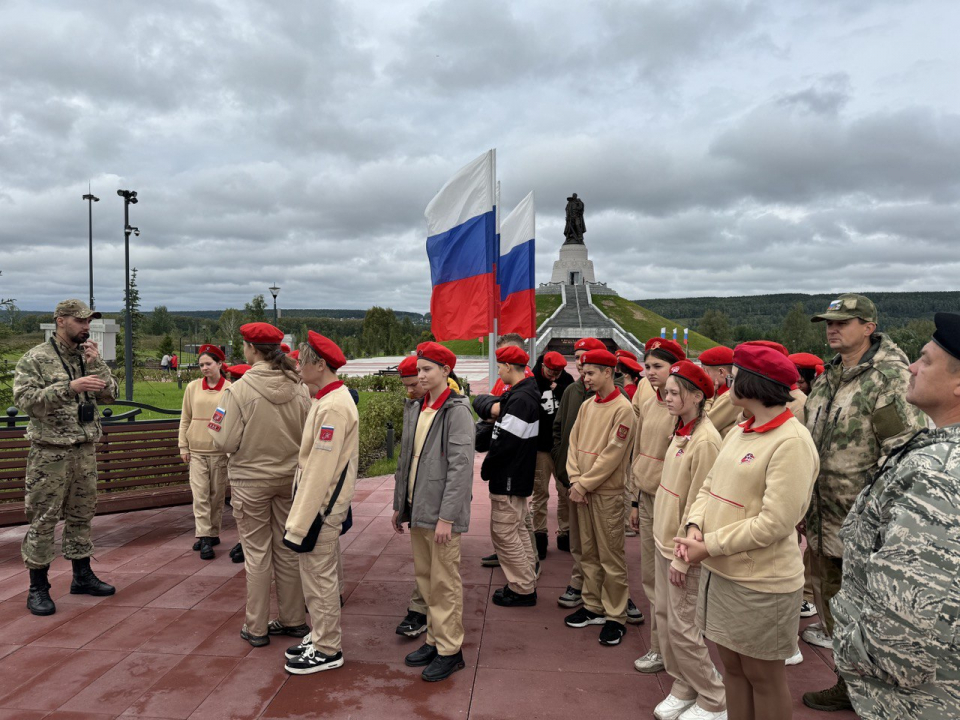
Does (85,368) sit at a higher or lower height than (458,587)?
higher

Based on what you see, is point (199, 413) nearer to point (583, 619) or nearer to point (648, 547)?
point (583, 619)

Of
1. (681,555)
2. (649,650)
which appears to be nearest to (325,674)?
(649,650)

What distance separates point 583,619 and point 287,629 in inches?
79.1

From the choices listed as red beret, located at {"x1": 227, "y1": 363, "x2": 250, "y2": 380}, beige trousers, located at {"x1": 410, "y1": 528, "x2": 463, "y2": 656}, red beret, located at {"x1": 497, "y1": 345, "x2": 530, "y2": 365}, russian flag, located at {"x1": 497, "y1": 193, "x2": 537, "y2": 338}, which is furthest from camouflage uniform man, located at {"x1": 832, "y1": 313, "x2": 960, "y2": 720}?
russian flag, located at {"x1": 497, "y1": 193, "x2": 537, "y2": 338}

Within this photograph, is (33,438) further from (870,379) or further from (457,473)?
(870,379)

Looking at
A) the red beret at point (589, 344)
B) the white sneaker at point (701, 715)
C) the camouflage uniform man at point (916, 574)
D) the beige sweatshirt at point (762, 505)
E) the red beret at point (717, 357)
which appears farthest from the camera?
the red beret at point (589, 344)

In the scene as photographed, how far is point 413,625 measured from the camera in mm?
3840

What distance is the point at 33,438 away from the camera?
13.8 ft

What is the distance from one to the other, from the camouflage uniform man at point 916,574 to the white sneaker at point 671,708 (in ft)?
5.13

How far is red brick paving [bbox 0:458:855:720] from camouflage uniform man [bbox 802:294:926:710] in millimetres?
633

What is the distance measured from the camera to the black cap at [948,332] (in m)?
1.52

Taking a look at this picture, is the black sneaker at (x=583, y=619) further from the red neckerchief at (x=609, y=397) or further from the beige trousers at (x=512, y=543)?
the red neckerchief at (x=609, y=397)

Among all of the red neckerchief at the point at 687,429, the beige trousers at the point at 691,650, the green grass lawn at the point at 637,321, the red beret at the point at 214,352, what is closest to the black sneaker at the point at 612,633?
the beige trousers at the point at 691,650

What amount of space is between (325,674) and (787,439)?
278 cm
